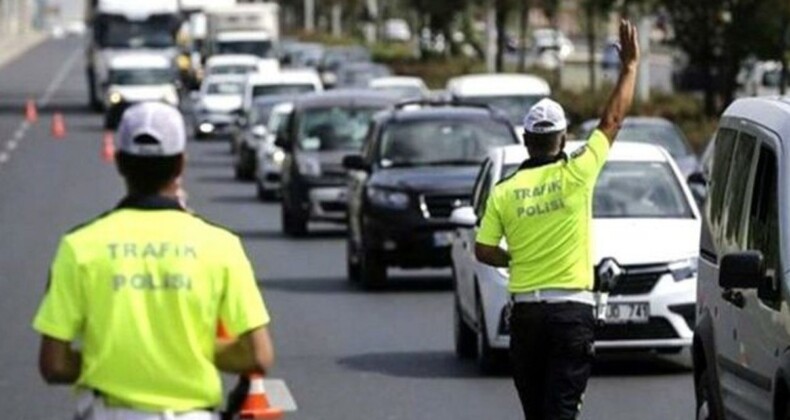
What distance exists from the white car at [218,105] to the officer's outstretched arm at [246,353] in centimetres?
5273

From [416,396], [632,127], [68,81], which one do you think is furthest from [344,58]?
[416,396]

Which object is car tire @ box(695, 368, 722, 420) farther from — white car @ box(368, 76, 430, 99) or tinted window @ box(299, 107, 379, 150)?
white car @ box(368, 76, 430, 99)

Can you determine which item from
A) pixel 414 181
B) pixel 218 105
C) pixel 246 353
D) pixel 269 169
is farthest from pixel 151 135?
pixel 218 105

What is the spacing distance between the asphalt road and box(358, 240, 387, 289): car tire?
153 mm

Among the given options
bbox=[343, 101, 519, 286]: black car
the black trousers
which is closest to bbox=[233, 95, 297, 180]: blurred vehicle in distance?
bbox=[343, 101, 519, 286]: black car

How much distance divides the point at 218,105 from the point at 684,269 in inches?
1739

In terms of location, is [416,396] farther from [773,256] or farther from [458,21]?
[458,21]

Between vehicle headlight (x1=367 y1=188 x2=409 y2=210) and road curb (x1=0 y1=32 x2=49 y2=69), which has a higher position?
vehicle headlight (x1=367 y1=188 x2=409 y2=210)

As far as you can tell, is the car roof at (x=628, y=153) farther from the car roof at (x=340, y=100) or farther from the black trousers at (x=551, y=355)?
the car roof at (x=340, y=100)

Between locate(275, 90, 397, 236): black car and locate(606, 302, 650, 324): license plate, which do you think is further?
locate(275, 90, 397, 236): black car

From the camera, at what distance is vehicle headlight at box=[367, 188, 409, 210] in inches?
964

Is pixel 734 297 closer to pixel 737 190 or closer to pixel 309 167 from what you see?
pixel 737 190

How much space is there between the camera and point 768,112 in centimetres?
1169

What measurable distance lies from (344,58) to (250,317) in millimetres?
70142
